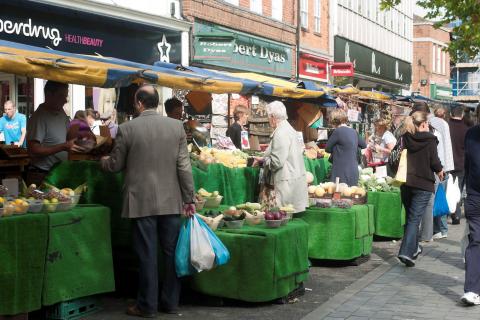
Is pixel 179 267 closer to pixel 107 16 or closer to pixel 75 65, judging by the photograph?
pixel 75 65

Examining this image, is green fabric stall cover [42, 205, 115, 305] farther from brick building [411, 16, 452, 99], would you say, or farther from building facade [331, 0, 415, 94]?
brick building [411, 16, 452, 99]

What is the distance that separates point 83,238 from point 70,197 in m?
0.38

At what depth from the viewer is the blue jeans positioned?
989 centimetres

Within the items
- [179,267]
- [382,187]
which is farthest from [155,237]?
[382,187]

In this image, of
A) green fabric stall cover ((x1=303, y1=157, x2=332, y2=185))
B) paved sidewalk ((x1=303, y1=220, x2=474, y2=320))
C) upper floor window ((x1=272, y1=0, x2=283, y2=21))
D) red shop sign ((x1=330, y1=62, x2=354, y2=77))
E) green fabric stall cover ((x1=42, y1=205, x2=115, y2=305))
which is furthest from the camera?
red shop sign ((x1=330, y1=62, x2=354, y2=77))

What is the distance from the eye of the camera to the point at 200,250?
7.23 m

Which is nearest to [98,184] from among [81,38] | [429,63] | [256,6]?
[81,38]

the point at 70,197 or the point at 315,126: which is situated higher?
the point at 315,126

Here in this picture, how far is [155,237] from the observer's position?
23.7 feet

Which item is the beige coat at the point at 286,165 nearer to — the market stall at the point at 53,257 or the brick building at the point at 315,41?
the market stall at the point at 53,257

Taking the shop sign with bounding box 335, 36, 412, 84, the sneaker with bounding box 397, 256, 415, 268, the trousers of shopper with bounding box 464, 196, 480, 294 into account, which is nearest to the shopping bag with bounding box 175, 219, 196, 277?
the trousers of shopper with bounding box 464, 196, 480, 294

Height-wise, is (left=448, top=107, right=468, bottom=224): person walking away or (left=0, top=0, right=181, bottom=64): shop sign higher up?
(left=0, top=0, right=181, bottom=64): shop sign

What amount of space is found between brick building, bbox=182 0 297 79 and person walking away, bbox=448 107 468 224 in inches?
347

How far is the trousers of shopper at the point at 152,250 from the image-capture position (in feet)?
23.6
